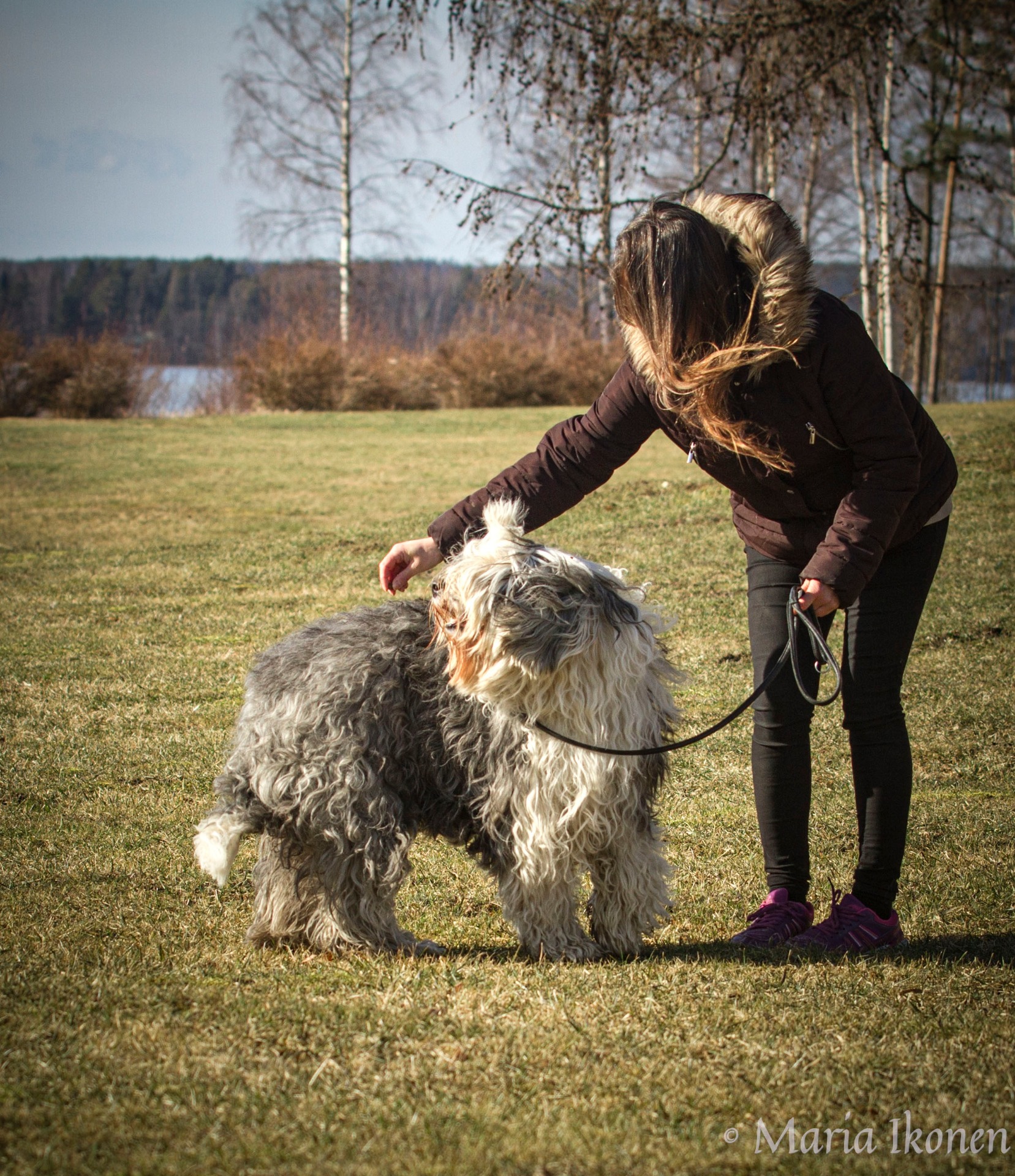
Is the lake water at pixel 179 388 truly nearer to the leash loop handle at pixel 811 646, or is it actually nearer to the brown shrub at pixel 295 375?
the brown shrub at pixel 295 375

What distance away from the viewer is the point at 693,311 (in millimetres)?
3088

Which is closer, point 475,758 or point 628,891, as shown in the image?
point 475,758

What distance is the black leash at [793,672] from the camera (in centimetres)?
316

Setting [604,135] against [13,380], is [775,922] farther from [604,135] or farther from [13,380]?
[13,380]

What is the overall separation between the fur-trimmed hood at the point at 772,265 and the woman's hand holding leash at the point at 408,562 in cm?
113

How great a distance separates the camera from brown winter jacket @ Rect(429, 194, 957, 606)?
10.2ft

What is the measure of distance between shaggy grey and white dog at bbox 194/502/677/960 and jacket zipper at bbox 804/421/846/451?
27.4 inches

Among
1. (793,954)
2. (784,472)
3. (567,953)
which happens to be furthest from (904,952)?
(784,472)

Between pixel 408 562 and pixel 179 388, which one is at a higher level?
pixel 179 388

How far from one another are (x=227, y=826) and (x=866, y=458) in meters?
2.15

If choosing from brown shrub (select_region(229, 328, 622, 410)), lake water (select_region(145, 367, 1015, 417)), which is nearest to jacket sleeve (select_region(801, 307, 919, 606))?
lake water (select_region(145, 367, 1015, 417))

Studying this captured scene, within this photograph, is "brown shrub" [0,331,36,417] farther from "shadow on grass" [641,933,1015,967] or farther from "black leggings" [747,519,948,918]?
"shadow on grass" [641,933,1015,967]

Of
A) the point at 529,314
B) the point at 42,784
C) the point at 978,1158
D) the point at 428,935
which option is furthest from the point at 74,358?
the point at 978,1158

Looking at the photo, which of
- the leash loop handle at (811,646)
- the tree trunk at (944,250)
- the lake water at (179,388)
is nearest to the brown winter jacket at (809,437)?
the leash loop handle at (811,646)
